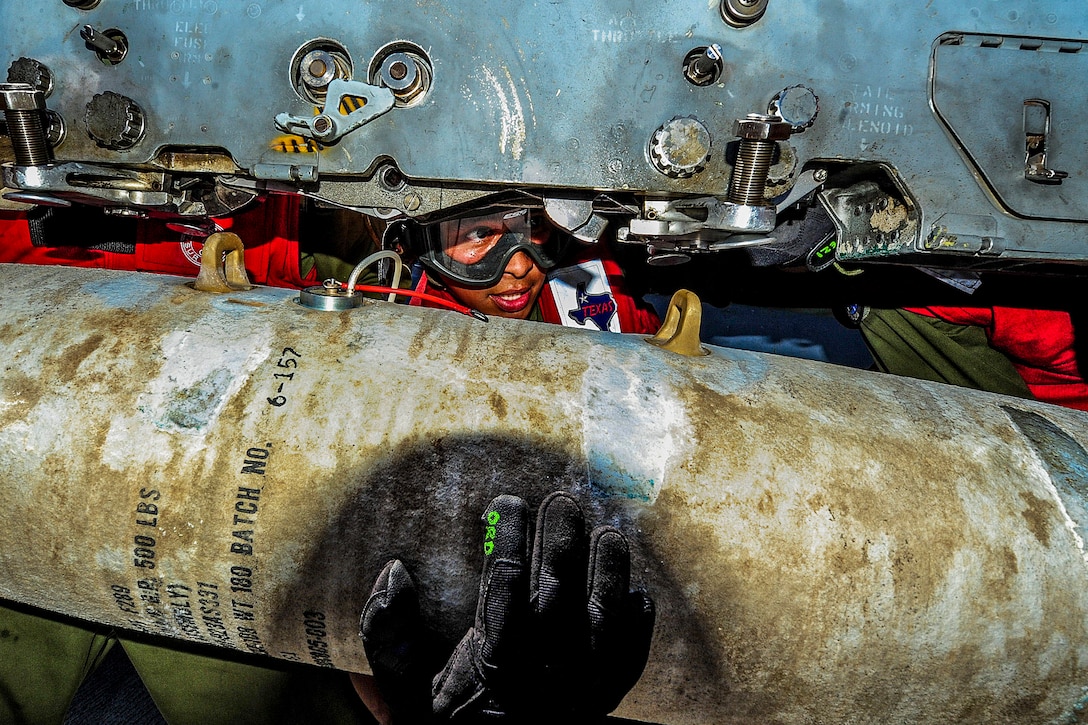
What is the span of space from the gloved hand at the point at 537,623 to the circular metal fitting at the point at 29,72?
1328 millimetres

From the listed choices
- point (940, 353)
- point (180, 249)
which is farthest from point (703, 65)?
point (180, 249)

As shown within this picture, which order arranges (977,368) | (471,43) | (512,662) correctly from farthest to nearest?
(977,368)
(471,43)
(512,662)

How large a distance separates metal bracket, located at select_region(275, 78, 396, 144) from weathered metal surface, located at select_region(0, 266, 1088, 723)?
1.57 ft

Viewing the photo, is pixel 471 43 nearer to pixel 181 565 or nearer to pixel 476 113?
pixel 476 113

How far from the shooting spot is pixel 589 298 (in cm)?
280

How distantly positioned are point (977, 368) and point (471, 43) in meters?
2.30

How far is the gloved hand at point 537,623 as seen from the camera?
47.4 inches

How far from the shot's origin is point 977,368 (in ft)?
8.80

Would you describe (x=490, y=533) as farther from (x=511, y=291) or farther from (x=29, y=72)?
(x=511, y=291)

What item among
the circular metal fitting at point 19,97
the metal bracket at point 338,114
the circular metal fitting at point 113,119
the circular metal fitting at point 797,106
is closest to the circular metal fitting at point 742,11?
the circular metal fitting at point 797,106

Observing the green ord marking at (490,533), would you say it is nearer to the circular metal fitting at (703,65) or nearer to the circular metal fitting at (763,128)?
the circular metal fitting at (763,128)

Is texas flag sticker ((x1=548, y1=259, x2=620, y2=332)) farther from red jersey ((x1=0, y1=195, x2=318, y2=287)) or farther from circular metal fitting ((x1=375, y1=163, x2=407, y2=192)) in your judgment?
circular metal fitting ((x1=375, y1=163, x2=407, y2=192))

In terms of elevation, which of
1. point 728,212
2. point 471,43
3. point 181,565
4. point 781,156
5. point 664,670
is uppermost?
point 471,43

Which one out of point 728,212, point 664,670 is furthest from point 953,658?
point 728,212
